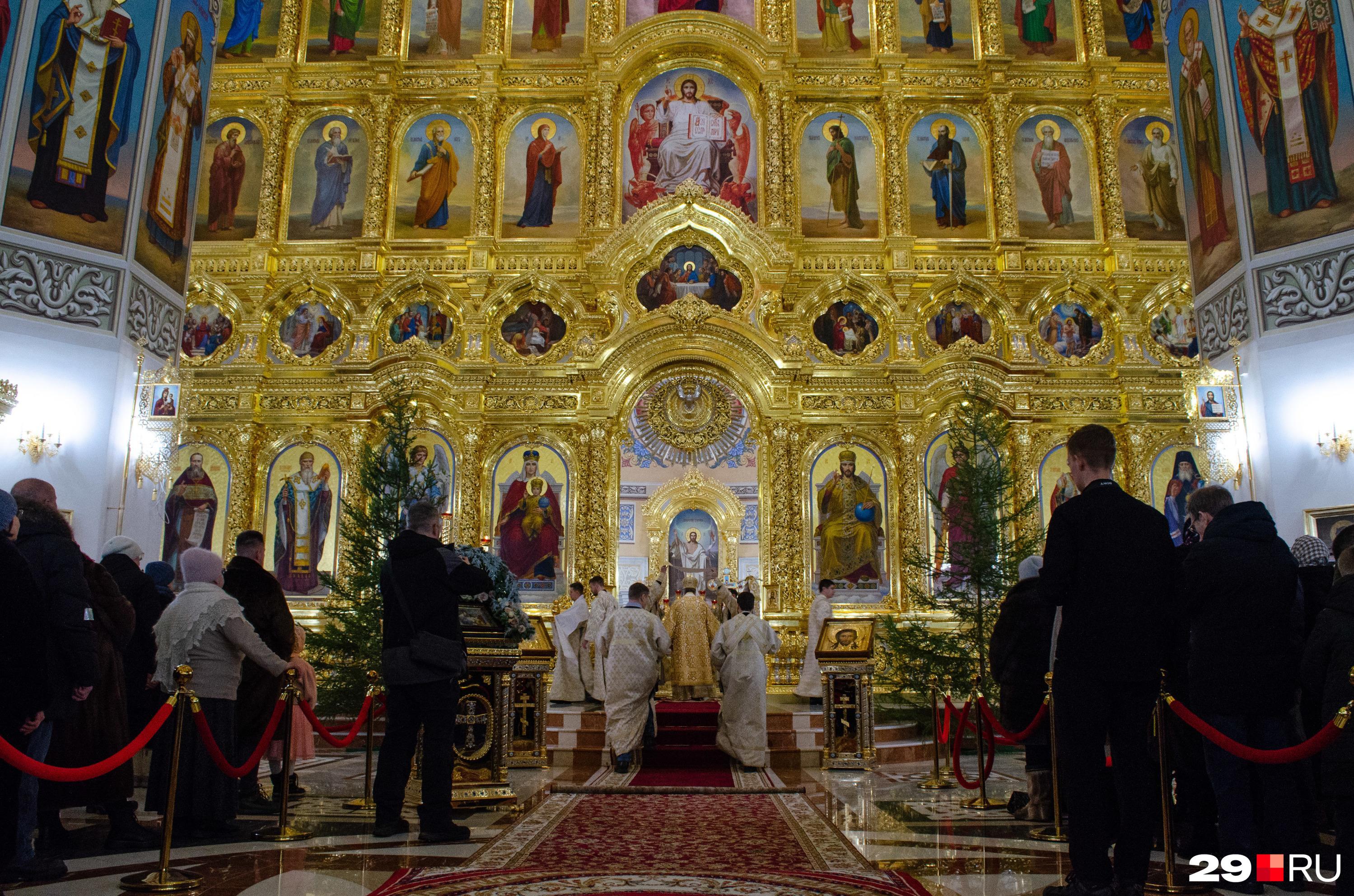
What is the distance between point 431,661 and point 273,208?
13288mm

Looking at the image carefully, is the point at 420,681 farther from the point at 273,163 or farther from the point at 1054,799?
the point at 273,163

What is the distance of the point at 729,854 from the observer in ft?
15.7

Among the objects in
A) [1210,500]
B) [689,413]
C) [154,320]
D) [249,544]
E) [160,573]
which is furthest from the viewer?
[689,413]

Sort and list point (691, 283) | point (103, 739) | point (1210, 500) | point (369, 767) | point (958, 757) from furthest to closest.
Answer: point (691, 283) < point (958, 757) < point (369, 767) < point (103, 739) < point (1210, 500)

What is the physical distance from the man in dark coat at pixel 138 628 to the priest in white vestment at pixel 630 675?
3847 mm

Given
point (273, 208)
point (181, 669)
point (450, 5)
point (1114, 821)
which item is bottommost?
point (1114, 821)

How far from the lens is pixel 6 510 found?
3.75m

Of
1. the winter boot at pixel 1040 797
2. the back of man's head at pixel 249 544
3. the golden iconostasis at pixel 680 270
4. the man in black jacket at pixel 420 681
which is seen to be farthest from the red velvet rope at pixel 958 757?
the golden iconostasis at pixel 680 270

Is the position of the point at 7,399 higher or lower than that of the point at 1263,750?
higher

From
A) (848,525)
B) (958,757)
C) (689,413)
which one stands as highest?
(689,413)

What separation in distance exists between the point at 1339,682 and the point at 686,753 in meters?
6.41

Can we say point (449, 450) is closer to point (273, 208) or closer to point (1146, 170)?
point (273, 208)

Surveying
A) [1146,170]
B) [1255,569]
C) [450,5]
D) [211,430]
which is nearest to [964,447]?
[1255,569]

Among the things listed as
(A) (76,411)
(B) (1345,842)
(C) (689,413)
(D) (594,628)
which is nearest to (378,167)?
(C) (689,413)
